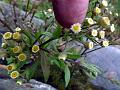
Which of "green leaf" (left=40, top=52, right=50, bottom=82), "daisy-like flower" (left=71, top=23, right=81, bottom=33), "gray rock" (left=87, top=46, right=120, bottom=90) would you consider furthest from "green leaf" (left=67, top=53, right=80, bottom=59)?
"gray rock" (left=87, top=46, right=120, bottom=90)

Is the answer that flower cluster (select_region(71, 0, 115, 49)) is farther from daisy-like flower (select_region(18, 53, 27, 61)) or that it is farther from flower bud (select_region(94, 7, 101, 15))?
daisy-like flower (select_region(18, 53, 27, 61))

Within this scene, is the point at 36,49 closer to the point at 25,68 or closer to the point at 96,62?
the point at 25,68

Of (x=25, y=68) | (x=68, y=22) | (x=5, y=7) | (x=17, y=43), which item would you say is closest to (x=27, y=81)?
(x=25, y=68)

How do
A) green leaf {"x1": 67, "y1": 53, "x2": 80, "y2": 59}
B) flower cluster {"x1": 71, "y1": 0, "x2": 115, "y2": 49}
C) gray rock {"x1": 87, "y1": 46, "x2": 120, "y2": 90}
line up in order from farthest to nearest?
gray rock {"x1": 87, "y1": 46, "x2": 120, "y2": 90}
green leaf {"x1": 67, "y1": 53, "x2": 80, "y2": 59}
flower cluster {"x1": 71, "y1": 0, "x2": 115, "y2": 49}

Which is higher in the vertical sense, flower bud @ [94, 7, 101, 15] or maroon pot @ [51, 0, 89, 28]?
flower bud @ [94, 7, 101, 15]

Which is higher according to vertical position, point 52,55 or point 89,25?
point 89,25
